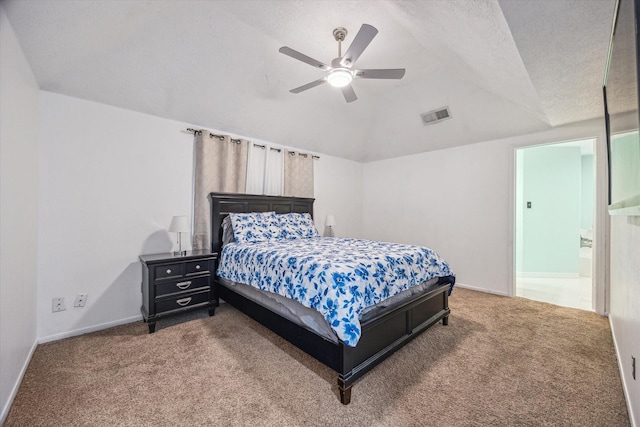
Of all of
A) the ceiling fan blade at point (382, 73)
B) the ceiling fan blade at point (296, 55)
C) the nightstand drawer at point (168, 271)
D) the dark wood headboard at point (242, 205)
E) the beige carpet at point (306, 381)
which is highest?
the ceiling fan blade at point (296, 55)

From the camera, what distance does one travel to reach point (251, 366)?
6.78ft

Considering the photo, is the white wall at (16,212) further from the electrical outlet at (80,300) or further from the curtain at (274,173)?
the curtain at (274,173)

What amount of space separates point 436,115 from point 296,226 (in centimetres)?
273

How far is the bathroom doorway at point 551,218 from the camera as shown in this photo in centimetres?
482

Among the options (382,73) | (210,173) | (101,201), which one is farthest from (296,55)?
(101,201)

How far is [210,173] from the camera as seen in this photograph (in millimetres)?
3469

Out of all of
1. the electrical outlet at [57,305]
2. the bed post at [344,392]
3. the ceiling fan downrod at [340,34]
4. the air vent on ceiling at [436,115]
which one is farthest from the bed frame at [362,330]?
the air vent on ceiling at [436,115]

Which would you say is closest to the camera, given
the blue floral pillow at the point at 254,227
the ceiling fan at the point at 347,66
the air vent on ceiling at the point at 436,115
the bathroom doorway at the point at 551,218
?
the ceiling fan at the point at 347,66

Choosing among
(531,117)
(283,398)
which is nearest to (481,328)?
(283,398)

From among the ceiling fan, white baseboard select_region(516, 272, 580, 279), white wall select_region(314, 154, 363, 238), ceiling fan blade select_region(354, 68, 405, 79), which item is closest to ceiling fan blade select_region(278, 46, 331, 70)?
the ceiling fan

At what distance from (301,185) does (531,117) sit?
132 inches

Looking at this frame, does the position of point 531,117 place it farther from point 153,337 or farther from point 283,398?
point 153,337

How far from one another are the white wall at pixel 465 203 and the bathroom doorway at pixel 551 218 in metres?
1.08

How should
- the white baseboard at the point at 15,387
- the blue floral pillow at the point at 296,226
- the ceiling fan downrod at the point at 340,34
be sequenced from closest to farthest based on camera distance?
the white baseboard at the point at 15,387
the ceiling fan downrod at the point at 340,34
the blue floral pillow at the point at 296,226
